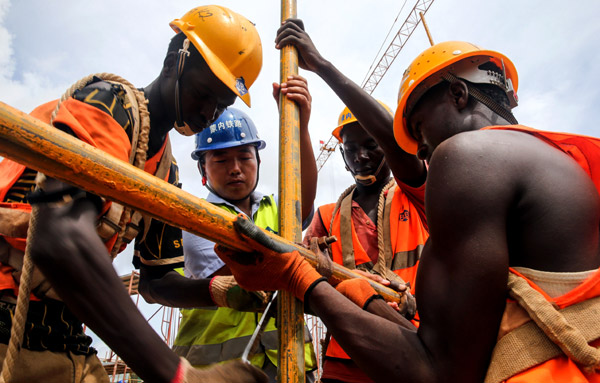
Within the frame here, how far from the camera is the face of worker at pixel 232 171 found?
3857 mm

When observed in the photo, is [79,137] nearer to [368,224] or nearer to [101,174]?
[101,174]

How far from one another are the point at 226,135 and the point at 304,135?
100cm

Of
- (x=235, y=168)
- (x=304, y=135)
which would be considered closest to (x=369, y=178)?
(x=304, y=135)

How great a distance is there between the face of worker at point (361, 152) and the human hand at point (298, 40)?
1049mm

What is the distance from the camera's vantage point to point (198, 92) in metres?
2.62

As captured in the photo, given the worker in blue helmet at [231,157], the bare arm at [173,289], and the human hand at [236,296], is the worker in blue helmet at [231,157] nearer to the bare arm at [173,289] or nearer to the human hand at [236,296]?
the bare arm at [173,289]

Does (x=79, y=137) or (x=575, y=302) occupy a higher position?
(x=79, y=137)

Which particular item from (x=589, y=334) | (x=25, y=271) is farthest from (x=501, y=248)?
(x=25, y=271)

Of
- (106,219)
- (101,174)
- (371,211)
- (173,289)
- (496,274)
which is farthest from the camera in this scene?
(371,211)

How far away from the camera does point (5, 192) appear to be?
175 cm

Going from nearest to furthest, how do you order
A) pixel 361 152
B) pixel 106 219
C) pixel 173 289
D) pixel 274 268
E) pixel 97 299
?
pixel 97 299
pixel 106 219
pixel 274 268
pixel 173 289
pixel 361 152

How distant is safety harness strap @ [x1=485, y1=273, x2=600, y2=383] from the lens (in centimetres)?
136

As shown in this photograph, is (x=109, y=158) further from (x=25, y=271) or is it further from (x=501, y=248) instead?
(x=501, y=248)

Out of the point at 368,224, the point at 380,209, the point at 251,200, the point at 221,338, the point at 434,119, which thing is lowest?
the point at 221,338
